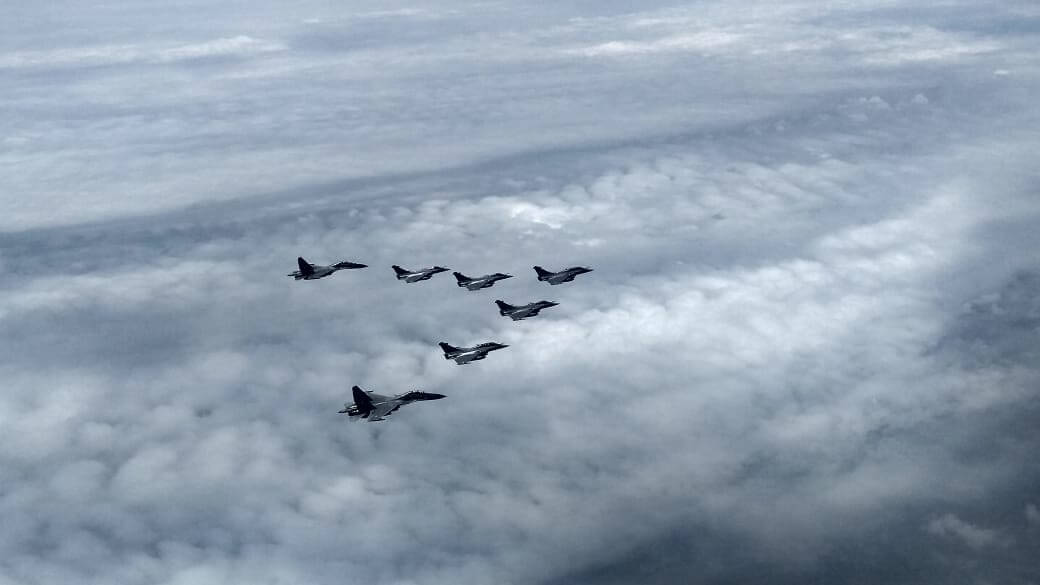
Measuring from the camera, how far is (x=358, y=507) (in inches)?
4665

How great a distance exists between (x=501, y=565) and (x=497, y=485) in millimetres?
13949

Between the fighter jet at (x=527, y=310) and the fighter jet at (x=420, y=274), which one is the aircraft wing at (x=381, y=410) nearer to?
the fighter jet at (x=527, y=310)

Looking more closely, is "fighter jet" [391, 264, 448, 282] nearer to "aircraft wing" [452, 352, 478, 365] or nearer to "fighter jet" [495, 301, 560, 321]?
"fighter jet" [495, 301, 560, 321]

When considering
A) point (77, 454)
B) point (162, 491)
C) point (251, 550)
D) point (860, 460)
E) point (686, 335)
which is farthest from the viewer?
point (686, 335)

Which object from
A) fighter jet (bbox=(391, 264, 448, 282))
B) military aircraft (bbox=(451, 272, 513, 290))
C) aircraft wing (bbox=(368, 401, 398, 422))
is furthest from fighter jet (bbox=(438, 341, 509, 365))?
fighter jet (bbox=(391, 264, 448, 282))

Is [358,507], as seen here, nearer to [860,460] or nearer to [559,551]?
[559,551]

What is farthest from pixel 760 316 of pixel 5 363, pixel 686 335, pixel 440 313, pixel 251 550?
pixel 5 363

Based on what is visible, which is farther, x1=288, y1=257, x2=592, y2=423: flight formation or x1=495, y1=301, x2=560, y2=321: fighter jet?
x1=495, y1=301, x2=560, y2=321: fighter jet

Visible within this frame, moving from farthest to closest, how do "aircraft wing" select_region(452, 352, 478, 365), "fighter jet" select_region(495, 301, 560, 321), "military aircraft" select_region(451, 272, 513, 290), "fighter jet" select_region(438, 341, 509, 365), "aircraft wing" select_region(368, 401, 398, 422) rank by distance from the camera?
1. "military aircraft" select_region(451, 272, 513, 290)
2. "fighter jet" select_region(495, 301, 560, 321)
3. "aircraft wing" select_region(452, 352, 478, 365)
4. "fighter jet" select_region(438, 341, 509, 365)
5. "aircraft wing" select_region(368, 401, 398, 422)

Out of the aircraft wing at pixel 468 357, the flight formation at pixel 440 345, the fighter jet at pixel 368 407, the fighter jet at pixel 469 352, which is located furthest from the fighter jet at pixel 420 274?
the fighter jet at pixel 368 407

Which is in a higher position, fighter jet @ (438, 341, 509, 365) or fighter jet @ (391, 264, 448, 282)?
fighter jet @ (391, 264, 448, 282)

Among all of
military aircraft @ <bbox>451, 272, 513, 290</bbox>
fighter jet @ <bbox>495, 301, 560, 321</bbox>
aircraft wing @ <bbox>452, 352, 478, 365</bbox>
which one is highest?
military aircraft @ <bbox>451, 272, 513, 290</bbox>

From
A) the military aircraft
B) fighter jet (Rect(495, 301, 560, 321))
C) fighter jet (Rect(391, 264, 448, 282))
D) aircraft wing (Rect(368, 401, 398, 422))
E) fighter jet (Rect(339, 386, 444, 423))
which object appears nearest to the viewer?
aircraft wing (Rect(368, 401, 398, 422))

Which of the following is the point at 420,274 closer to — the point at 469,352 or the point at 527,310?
the point at 527,310
